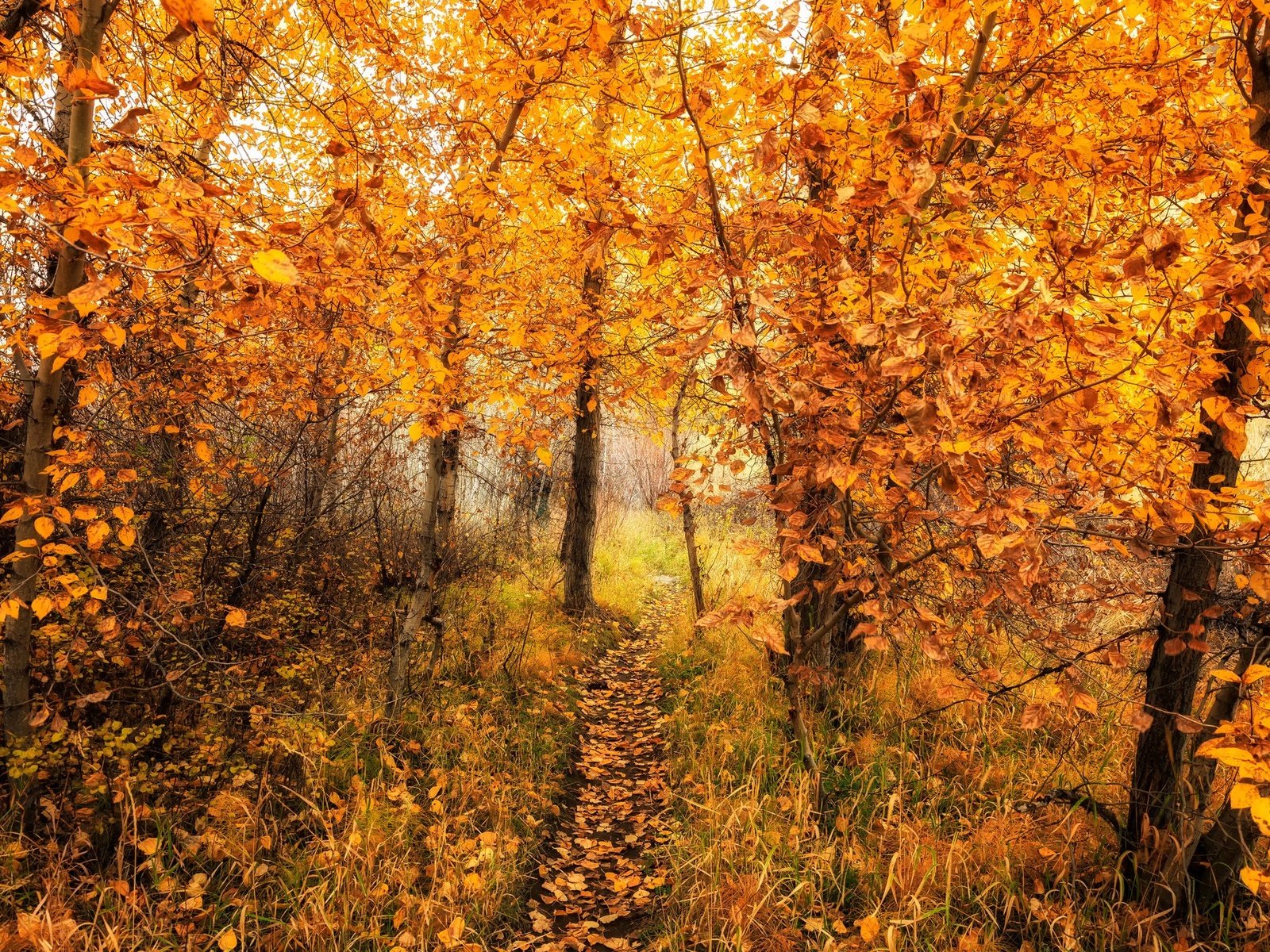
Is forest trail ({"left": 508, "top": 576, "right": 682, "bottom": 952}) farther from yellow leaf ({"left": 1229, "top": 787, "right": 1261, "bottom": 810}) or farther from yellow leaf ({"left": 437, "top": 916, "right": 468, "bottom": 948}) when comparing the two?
yellow leaf ({"left": 1229, "top": 787, "right": 1261, "bottom": 810})

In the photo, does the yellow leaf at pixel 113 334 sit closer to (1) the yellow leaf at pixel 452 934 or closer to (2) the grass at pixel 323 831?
(2) the grass at pixel 323 831

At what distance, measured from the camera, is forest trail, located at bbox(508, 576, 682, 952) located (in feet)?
11.9

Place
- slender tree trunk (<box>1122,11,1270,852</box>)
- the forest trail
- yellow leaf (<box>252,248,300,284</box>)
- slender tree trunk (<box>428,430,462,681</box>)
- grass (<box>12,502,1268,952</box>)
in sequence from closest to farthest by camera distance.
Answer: yellow leaf (<box>252,248,300,284</box>)
slender tree trunk (<box>1122,11,1270,852</box>)
grass (<box>12,502,1268,952</box>)
the forest trail
slender tree trunk (<box>428,430,462,681</box>)

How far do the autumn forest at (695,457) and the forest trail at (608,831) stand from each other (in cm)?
5

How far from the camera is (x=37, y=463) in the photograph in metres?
2.96

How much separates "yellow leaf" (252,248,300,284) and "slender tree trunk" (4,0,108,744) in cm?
166

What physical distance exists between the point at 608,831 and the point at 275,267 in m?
4.38

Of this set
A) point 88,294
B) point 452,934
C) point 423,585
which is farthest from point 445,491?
point 88,294

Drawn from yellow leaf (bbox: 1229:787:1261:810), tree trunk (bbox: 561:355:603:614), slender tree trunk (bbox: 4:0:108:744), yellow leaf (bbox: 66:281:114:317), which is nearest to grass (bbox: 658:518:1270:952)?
yellow leaf (bbox: 1229:787:1261:810)

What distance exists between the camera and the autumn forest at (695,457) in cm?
220

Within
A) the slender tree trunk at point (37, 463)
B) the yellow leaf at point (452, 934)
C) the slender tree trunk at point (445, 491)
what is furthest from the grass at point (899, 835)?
the slender tree trunk at point (37, 463)

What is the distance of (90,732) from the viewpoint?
11.5 ft

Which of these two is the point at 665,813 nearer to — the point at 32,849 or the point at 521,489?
the point at 32,849

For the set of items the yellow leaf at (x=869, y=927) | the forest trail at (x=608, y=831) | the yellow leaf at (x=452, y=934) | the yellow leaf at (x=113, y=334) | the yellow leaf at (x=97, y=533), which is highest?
the yellow leaf at (x=113, y=334)
